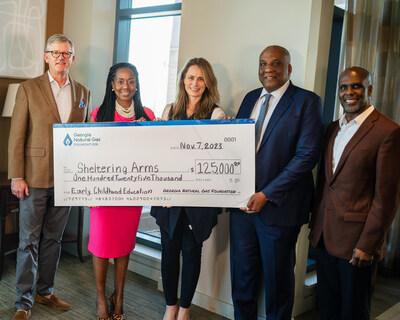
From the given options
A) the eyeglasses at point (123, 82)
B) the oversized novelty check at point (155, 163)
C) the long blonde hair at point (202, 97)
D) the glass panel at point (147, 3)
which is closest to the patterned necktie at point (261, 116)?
the oversized novelty check at point (155, 163)

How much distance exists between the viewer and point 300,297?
9.05 ft

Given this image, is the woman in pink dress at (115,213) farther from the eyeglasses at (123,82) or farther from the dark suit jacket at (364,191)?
the dark suit jacket at (364,191)

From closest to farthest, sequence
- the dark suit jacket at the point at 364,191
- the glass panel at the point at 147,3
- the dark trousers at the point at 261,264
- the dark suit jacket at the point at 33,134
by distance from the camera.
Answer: the dark suit jacket at the point at 364,191
the dark trousers at the point at 261,264
the dark suit jacket at the point at 33,134
the glass panel at the point at 147,3

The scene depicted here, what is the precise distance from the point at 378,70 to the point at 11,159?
108 inches

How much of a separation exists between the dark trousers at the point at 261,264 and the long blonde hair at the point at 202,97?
1.90 ft

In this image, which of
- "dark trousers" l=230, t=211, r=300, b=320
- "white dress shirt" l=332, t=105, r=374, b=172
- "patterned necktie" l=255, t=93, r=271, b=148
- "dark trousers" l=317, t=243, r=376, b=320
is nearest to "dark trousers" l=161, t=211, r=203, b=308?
"dark trousers" l=230, t=211, r=300, b=320

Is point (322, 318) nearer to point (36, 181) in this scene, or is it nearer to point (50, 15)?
point (36, 181)

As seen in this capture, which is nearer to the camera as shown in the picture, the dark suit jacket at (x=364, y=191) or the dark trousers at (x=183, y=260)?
the dark suit jacket at (x=364, y=191)

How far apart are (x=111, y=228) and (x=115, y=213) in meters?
0.09

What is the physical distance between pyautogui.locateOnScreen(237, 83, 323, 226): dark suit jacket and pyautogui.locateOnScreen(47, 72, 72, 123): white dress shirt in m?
1.17

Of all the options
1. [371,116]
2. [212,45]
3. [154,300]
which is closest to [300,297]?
[154,300]

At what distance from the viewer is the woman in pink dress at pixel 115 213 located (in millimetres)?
2379

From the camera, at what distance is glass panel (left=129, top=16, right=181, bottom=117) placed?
3559mm

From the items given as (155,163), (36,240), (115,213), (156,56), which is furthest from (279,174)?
(156,56)
